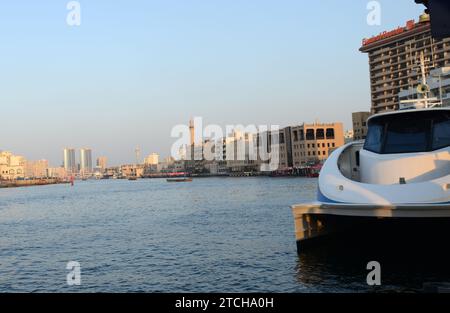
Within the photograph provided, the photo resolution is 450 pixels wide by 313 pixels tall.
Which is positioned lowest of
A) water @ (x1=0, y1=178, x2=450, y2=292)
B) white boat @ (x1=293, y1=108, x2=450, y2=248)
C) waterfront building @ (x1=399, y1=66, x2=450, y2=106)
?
water @ (x1=0, y1=178, x2=450, y2=292)

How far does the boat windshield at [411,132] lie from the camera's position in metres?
18.4

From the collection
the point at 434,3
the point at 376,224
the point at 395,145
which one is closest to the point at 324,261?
the point at 376,224

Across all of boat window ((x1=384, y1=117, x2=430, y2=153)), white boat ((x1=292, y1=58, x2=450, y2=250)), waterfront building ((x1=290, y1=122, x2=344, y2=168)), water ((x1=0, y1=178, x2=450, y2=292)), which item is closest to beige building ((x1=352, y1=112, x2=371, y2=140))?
waterfront building ((x1=290, y1=122, x2=344, y2=168))

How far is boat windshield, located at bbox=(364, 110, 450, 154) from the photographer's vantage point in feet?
60.4

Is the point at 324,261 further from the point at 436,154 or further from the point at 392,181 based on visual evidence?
the point at 436,154

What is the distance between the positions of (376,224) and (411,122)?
14.3 feet

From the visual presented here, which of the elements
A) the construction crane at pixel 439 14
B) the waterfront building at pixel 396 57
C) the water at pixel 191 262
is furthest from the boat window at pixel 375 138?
the waterfront building at pixel 396 57

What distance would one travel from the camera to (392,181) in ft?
59.2

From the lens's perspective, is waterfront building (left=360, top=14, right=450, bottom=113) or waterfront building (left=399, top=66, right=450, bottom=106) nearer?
waterfront building (left=399, top=66, right=450, bottom=106)

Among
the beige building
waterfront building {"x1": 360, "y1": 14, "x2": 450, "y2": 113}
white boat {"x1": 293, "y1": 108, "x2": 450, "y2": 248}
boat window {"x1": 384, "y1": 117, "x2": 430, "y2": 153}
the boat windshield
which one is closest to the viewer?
white boat {"x1": 293, "y1": 108, "x2": 450, "y2": 248}

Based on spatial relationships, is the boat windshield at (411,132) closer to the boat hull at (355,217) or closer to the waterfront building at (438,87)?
the boat hull at (355,217)

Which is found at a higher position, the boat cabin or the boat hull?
the boat cabin

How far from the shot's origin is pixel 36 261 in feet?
80.1

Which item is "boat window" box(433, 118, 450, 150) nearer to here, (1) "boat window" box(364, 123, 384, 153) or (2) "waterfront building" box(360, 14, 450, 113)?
(1) "boat window" box(364, 123, 384, 153)
